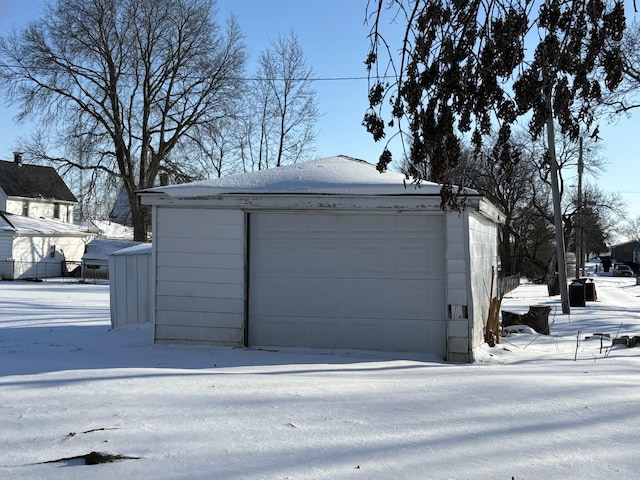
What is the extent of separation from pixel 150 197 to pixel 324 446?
6.26m

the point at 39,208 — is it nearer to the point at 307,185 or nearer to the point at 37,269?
the point at 37,269

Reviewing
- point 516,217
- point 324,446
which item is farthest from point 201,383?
point 516,217

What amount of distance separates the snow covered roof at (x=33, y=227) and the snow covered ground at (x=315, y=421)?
1143 inches

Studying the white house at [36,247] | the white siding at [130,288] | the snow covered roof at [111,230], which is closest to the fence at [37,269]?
the white house at [36,247]

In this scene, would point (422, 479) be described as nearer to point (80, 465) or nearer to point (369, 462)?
point (369, 462)

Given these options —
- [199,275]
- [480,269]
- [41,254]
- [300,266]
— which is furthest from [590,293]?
[41,254]

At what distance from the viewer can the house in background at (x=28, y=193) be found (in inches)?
1697

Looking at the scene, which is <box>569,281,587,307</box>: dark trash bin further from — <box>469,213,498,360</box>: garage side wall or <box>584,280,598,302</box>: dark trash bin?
<box>469,213,498,360</box>: garage side wall

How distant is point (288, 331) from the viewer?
938 centimetres

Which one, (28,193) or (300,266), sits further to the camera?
(28,193)

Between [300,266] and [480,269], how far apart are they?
3.02 metres

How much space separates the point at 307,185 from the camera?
9.23 meters

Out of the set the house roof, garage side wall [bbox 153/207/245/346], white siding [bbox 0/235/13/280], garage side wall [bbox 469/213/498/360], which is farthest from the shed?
garage side wall [bbox 469/213/498/360]

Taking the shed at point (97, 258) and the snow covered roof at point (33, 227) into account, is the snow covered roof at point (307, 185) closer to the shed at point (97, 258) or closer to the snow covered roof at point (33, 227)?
the shed at point (97, 258)
